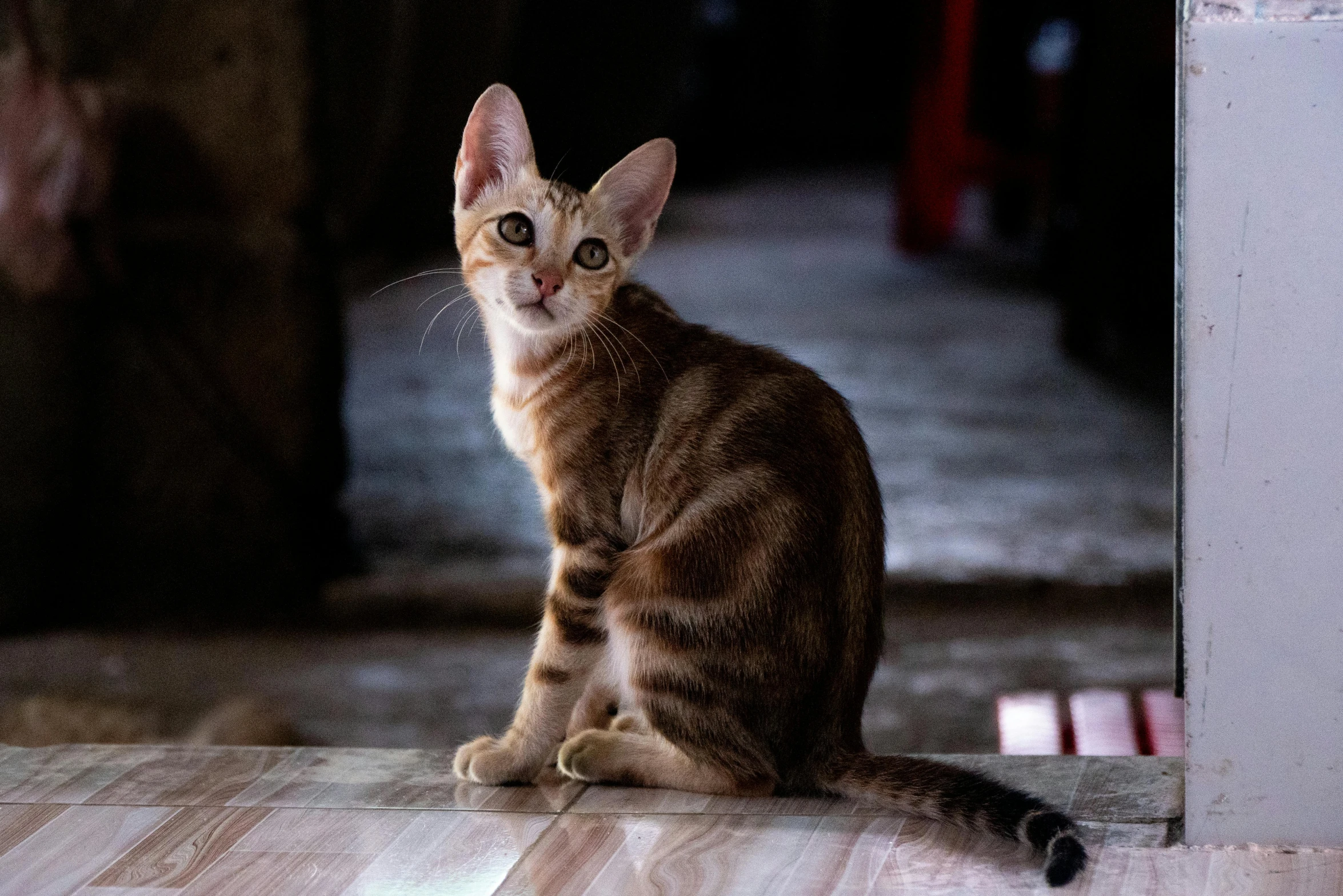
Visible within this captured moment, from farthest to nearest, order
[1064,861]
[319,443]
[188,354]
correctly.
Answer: [319,443]
[188,354]
[1064,861]

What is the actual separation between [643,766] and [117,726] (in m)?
2.08

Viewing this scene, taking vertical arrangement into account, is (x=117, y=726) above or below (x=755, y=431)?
below

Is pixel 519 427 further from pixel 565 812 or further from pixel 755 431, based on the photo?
pixel 565 812

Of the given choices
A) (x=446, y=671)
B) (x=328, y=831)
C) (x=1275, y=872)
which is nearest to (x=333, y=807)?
(x=328, y=831)

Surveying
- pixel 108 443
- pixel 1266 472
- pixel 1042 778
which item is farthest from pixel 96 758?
pixel 108 443

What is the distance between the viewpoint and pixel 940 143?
33.1ft

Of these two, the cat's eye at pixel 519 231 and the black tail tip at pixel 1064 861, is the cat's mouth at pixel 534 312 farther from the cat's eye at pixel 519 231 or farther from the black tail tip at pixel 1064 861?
the black tail tip at pixel 1064 861

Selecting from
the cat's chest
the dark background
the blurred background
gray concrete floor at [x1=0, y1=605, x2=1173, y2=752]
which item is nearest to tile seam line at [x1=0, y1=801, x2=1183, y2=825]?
the cat's chest

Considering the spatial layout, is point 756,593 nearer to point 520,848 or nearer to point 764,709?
point 764,709

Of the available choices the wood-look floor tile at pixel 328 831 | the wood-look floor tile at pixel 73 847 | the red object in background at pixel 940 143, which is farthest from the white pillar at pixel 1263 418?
the red object in background at pixel 940 143

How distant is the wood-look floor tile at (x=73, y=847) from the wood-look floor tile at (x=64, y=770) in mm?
75

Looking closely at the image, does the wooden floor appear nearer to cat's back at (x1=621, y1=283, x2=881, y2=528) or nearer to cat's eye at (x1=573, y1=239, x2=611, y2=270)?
cat's back at (x1=621, y1=283, x2=881, y2=528)

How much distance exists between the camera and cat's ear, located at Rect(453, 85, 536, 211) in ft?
6.59

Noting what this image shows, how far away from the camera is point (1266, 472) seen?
1.62 meters
